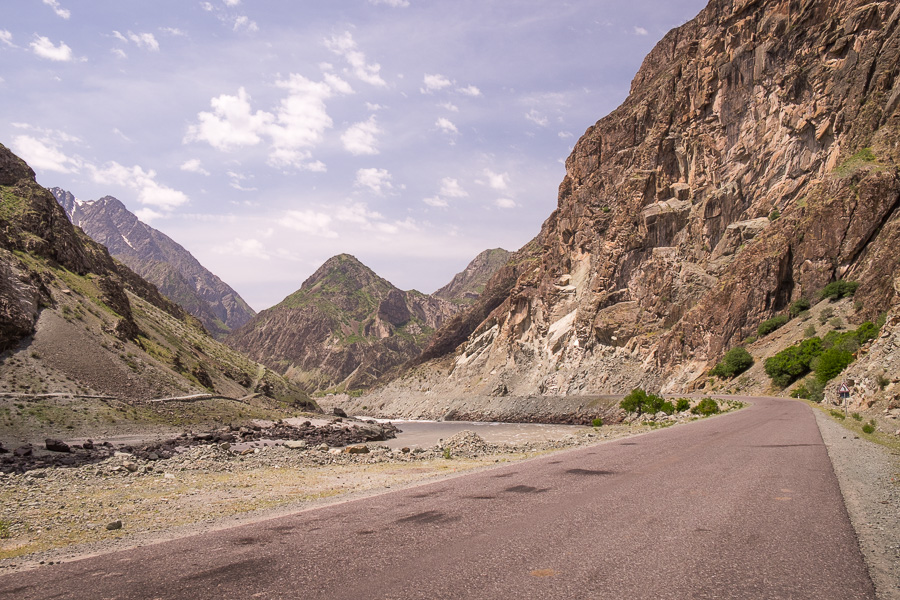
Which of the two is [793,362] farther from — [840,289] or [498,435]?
[498,435]

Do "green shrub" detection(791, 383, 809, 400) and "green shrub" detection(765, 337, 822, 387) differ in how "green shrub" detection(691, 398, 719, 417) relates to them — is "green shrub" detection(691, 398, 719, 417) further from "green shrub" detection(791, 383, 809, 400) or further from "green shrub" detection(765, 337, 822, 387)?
"green shrub" detection(765, 337, 822, 387)

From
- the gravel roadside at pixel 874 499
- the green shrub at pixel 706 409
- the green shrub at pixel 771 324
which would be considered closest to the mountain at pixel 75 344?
the gravel roadside at pixel 874 499

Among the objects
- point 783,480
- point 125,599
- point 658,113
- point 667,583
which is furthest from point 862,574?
point 658,113

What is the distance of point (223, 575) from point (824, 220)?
77211 mm

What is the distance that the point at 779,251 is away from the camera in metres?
66.8

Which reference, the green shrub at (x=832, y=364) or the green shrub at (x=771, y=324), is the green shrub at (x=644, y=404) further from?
the green shrub at (x=771, y=324)

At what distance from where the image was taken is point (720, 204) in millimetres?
81812

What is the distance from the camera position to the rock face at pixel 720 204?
62.9m

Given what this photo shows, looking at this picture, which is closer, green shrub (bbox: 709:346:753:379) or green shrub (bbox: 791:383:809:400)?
green shrub (bbox: 791:383:809:400)

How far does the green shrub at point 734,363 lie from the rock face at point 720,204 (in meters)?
5.67

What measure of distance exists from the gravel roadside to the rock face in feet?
148

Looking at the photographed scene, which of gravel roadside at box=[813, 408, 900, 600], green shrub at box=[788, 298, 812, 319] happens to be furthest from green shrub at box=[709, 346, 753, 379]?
gravel roadside at box=[813, 408, 900, 600]

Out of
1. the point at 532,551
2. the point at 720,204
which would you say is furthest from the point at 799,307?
the point at 532,551

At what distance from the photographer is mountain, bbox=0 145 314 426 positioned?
4306cm
